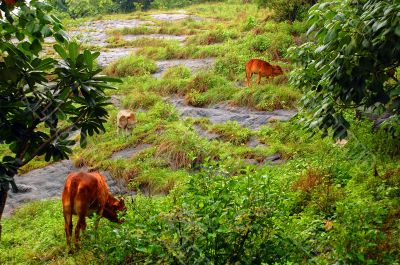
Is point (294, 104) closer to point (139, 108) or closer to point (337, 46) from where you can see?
point (139, 108)

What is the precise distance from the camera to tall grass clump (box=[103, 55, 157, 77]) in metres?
20.1

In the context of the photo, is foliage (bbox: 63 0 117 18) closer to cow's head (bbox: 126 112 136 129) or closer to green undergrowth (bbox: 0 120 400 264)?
cow's head (bbox: 126 112 136 129)

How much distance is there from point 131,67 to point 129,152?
7462 mm

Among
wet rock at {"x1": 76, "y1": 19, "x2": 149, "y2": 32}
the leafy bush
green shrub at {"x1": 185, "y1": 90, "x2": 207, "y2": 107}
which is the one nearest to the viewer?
green shrub at {"x1": 185, "y1": 90, "x2": 207, "y2": 107}

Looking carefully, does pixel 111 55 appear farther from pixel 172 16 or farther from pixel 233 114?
pixel 172 16

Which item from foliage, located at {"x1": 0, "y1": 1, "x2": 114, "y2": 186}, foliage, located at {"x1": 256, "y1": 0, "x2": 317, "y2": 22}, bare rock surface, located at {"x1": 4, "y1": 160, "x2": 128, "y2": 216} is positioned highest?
foliage, located at {"x1": 0, "y1": 1, "x2": 114, "y2": 186}

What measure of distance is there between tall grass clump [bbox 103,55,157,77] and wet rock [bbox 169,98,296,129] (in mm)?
4048

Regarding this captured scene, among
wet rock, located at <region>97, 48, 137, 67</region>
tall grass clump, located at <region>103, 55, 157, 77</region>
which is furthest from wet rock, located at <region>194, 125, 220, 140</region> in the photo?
wet rock, located at <region>97, 48, 137, 67</region>

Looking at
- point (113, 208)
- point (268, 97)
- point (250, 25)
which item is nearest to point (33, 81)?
point (113, 208)

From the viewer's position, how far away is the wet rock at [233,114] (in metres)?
14.1

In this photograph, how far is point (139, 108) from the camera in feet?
54.4

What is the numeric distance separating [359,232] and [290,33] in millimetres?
16791

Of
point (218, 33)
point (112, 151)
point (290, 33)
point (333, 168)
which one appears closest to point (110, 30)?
point (218, 33)

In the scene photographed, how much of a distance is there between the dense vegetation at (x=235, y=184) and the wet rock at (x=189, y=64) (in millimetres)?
485
